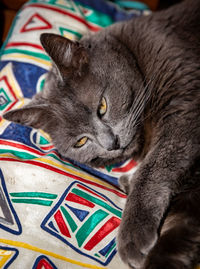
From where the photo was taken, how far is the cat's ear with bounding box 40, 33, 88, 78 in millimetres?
1046

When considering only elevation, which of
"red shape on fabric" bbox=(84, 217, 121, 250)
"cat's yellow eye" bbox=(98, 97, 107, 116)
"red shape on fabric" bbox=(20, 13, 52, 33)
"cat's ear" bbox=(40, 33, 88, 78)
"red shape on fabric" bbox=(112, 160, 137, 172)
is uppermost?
"red shape on fabric" bbox=(20, 13, 52, 33)

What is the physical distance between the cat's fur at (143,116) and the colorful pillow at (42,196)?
108 millimetres

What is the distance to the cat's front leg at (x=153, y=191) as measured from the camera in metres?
0.93

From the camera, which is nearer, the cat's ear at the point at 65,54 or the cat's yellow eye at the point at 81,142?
the cat's ear at the point at 65,54

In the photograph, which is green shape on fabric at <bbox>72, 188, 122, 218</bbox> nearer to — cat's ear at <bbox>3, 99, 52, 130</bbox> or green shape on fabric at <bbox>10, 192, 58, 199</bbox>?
green shape on fabric at <bbox>10, 192, 58, 199</bbox>

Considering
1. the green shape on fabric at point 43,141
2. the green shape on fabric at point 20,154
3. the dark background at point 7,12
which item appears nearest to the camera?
the green shape on fabric at point 20,154

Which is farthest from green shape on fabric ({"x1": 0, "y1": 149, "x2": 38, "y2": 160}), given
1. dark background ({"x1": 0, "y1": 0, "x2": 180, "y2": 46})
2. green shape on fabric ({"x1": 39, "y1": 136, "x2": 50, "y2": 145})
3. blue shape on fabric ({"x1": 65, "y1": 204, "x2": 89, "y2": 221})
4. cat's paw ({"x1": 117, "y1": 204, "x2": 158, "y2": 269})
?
dark background ({"x1": 0, "y1": 0, "x2": 180, "y2": 46})

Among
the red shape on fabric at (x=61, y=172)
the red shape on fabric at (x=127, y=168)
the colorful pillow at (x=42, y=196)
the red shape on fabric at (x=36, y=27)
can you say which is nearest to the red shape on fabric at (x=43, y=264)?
the colorful pillow at (x=42, y=196)

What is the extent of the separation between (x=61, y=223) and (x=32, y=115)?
0.49 meters

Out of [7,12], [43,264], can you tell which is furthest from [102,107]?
[7,12]

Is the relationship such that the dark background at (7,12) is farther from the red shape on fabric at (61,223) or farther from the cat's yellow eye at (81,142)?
the red shape on fabric at (61,223)

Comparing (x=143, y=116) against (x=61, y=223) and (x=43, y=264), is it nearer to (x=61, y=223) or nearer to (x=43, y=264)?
(x=61, y=223)

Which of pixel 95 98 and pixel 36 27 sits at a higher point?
pixel 36 27

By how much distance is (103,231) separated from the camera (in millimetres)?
1094
